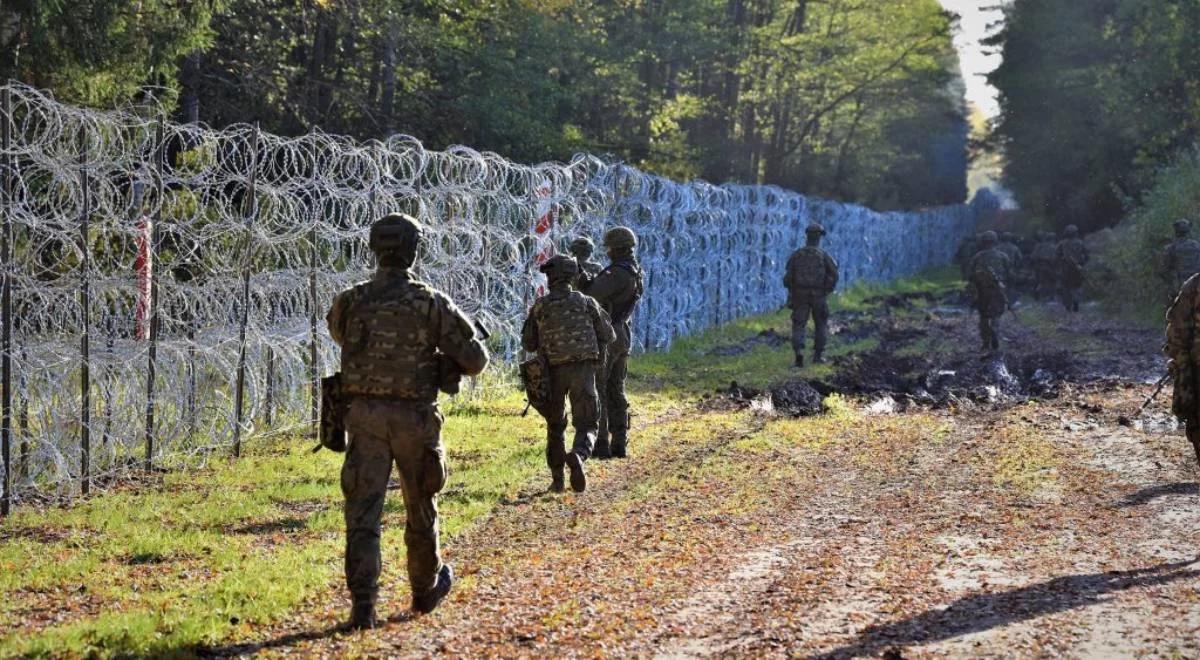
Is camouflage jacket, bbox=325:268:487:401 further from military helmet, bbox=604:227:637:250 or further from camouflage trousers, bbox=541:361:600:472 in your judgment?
military helmet, bbox=604:227:637:250

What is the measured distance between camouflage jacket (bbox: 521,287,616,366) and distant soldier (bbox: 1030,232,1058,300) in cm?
2473

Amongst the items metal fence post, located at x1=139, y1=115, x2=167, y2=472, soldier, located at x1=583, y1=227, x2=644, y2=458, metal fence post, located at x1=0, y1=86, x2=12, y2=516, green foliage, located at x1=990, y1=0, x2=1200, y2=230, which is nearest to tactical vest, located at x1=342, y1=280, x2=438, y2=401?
metal fence post, located at x1=0, y1=86, x2=12, y2=516

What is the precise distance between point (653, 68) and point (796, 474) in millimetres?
30400

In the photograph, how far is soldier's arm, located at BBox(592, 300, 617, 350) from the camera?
386 inches

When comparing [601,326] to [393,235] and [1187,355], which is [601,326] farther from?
[393,235]

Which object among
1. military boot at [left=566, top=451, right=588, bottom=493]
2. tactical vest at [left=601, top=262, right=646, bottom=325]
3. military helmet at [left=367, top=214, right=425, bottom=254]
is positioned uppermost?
military helmet at [left=367, top=214, right=425, bottom=254]


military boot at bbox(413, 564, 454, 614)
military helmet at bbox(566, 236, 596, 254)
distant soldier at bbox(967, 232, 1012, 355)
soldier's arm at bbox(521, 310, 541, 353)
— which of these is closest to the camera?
military boot at bbox(413, 564, 454, 614)

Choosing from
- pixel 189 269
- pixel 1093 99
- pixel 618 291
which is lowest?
pixel 618 291

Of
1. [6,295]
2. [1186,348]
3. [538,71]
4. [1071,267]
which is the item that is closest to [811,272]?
[538,71]

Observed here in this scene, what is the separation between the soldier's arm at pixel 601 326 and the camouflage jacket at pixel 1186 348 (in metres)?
3.46

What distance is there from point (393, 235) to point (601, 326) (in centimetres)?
375

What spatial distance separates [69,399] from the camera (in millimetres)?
8844

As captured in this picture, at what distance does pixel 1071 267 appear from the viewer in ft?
97.8

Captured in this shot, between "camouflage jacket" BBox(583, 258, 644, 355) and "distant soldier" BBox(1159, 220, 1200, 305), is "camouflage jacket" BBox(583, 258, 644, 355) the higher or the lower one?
the lower one
